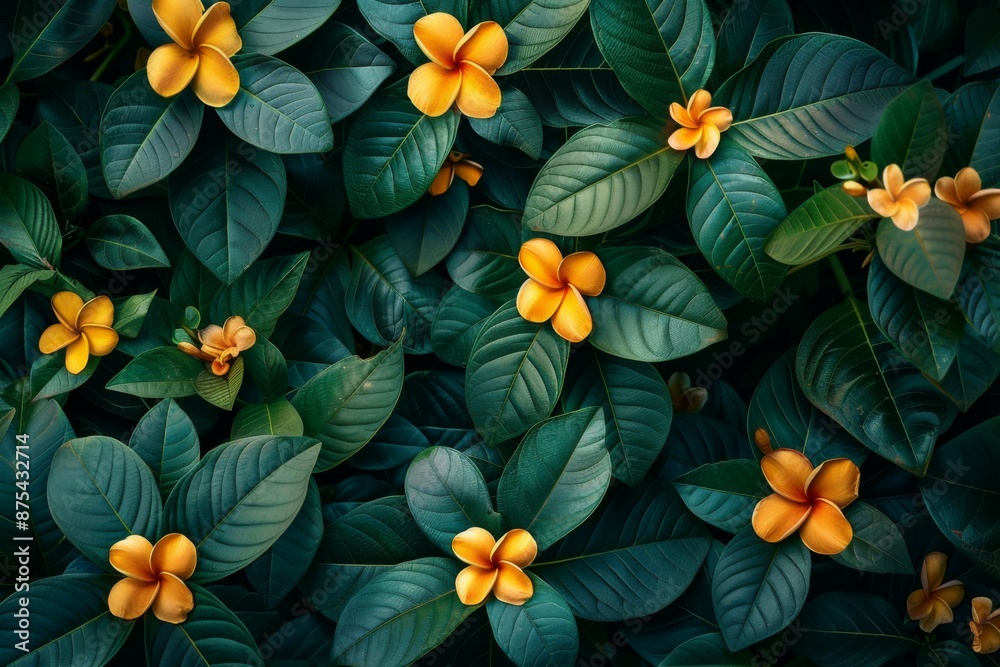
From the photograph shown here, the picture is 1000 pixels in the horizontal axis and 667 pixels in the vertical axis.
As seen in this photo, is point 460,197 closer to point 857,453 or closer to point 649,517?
point 649,517

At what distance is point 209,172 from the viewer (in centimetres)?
113

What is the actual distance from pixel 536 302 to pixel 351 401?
12.0 inches

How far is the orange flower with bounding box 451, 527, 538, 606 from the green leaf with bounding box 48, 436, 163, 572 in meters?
0.42

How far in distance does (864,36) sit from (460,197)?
0.72 meters

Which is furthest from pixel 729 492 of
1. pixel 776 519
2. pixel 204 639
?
pixel 204 639

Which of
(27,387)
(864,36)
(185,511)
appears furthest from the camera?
(864,36)

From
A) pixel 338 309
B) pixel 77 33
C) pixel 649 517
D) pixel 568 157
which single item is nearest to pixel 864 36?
pixel 568 157

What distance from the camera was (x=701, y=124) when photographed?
3.46ft

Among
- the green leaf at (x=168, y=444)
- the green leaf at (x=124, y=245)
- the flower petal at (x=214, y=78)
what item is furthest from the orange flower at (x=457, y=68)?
the green leaf at (x=168, y=444)

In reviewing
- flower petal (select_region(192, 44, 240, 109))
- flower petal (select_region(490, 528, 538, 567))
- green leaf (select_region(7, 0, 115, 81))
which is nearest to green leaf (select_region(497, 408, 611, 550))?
flower petal (select_region(490, 528, 538, 567))

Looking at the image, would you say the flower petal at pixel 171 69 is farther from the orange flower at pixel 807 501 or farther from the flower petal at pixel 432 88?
the orange flower at pixel 807 501

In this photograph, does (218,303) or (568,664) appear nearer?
(568,664)

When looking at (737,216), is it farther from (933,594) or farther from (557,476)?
(933,594)

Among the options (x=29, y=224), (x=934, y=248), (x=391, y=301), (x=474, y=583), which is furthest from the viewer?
(x=391, y=301)
